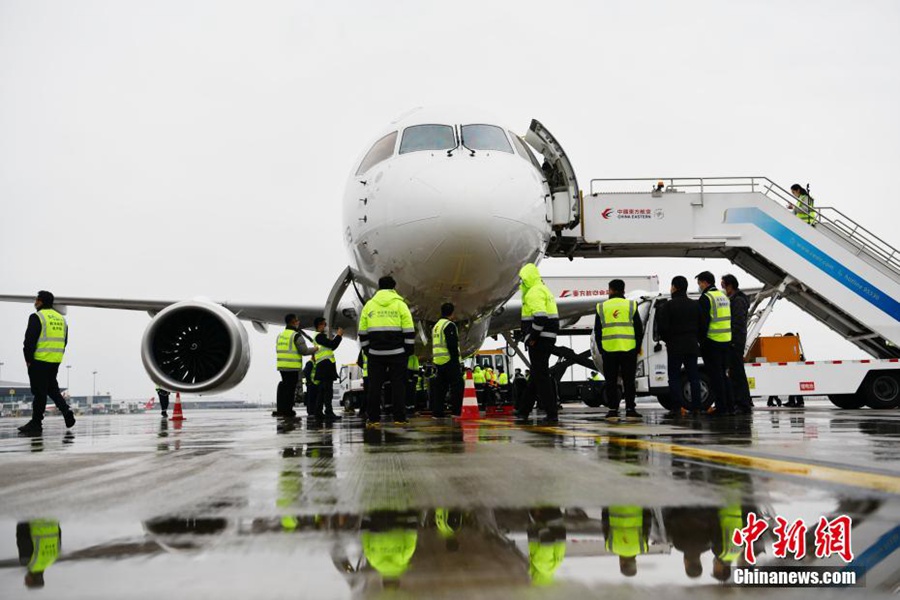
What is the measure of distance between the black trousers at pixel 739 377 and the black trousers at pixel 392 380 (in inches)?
183

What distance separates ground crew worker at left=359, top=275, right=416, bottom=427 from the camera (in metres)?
7.54

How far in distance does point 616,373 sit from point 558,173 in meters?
3.96

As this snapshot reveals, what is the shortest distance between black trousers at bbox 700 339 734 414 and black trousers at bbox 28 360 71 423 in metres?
7.95

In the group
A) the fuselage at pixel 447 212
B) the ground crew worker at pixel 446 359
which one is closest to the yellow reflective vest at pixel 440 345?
the ground crew worker at pixel 446 359

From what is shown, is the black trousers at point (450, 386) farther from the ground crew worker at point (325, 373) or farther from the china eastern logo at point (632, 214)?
the china eastern logo at point (632, 214)

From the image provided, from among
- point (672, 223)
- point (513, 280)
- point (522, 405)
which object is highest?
point (672, 223)

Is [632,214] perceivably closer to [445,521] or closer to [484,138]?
[484,138]

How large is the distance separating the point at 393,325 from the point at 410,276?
1.04 meters

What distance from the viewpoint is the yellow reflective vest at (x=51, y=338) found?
8695 millimetres

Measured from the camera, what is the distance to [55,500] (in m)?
2.38

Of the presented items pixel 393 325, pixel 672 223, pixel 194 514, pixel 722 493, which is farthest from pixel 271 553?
pixel 672 223

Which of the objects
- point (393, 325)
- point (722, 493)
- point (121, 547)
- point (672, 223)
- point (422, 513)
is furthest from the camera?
point (672, 223)

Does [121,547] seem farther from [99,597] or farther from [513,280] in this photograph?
[513,280]

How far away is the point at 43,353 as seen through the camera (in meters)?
8.72
